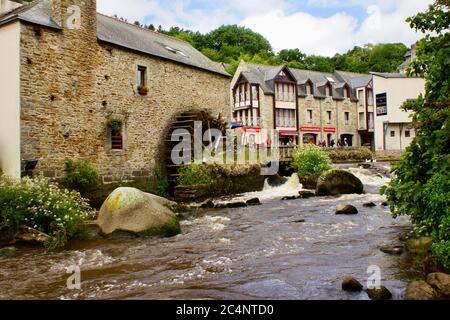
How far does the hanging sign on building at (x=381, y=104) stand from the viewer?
39094mm

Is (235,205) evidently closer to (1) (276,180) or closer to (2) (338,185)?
(2) (338,185)

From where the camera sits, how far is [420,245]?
20.2 feet

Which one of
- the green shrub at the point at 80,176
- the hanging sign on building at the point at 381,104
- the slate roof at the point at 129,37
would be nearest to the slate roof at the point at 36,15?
the slate roof at the point at 129,37

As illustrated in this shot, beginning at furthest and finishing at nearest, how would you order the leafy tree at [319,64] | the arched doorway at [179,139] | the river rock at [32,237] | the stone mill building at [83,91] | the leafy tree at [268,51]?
1. the leafy tree at [268,51]
2. the leafy tree at [319,64]
3. the arched doorway at [179,139]
4. the stone mill building at [83,91]
5. the river rock at [32,237]

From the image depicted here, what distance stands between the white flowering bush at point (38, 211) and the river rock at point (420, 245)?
22.7 feet

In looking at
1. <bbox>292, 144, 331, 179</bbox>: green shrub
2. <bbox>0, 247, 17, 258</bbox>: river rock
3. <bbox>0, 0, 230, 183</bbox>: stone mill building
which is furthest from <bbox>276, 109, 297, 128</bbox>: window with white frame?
<bbox>0, 247, 17, 258</bbox>: river rock

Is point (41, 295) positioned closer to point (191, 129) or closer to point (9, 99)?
point (9, 99)

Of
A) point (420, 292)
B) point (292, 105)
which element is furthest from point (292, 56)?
point (420, 292)

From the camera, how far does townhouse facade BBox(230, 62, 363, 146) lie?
36188 mm

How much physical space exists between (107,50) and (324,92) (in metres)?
29.9

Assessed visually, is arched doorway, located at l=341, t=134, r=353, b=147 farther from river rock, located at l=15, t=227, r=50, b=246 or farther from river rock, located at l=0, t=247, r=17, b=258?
river rock, located at l=0, t=247, r=17, b=258

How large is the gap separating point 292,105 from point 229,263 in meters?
33.0

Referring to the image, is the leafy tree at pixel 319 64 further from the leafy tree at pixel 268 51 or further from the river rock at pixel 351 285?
the river rock at pixel 351 285

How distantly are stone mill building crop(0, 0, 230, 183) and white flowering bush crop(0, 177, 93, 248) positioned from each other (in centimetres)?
379
